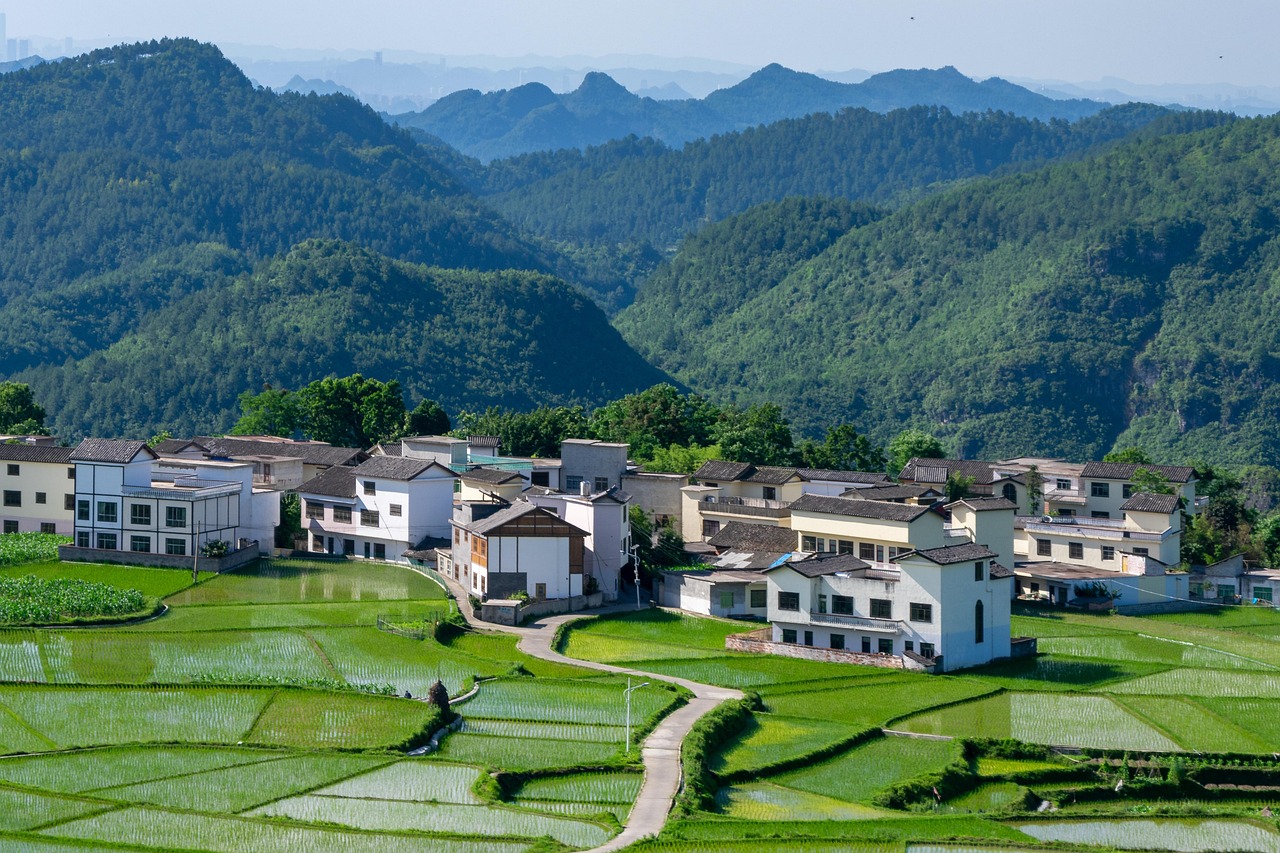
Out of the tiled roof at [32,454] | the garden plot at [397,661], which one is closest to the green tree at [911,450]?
the tiled roof at [32,454]

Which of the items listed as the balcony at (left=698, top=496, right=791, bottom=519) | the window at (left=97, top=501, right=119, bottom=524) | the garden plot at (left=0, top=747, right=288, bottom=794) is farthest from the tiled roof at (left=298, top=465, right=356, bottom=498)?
the garden plot at (left=0, top=747, right=288, bottom=794)

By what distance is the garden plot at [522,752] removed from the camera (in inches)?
1656

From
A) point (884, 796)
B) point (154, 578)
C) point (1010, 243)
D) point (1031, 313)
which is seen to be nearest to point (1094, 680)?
point (884, 796)

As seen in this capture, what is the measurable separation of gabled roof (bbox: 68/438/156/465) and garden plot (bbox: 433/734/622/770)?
27.6 m

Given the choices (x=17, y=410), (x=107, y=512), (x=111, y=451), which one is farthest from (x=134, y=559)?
(x=17, y=410)

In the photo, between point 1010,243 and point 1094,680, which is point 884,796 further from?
point 1010,243

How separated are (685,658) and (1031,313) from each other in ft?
417

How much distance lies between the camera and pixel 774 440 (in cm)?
9288

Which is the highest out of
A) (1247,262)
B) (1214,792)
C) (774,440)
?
(1247,262)

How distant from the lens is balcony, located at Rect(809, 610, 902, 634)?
57062mm

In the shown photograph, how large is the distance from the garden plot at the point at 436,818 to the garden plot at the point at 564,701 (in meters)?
8.35

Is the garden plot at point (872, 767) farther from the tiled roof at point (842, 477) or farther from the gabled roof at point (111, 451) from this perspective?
the gabled roof at point (111, 451)

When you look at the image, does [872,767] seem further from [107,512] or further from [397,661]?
[107,512]

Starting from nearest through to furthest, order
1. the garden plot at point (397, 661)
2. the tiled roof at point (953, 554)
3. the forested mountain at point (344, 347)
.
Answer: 1. the garden plot at point (397, 661)
2. the tiled roof at point (953, 554)
3. the forested mountain at point (344, 347)
